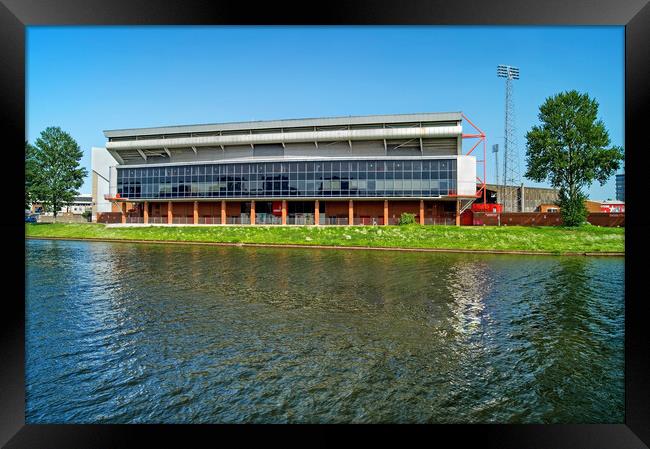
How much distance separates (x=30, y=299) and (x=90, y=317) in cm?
407

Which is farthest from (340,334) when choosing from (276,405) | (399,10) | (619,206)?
(619,206)

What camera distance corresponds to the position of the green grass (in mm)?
29672

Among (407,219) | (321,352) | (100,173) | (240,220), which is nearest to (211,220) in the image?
(240,220)

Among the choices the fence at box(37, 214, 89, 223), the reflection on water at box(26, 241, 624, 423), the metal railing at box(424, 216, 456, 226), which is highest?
the fence at box(37, 214, 89, 223)

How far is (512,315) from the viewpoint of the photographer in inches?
395

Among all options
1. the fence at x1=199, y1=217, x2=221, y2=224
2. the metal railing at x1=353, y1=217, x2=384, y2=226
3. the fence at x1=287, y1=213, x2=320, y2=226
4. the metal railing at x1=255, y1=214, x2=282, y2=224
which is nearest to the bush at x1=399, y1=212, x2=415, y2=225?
the metal railing at x1=353, y1=217, x2=384, y2=226

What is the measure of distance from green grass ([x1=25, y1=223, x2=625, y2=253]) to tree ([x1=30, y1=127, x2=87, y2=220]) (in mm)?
12762

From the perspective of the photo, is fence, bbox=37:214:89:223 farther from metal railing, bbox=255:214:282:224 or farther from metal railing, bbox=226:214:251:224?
metal railing, bbox=255:214:282:224

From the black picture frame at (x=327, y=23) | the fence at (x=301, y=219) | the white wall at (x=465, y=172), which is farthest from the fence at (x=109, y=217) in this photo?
the black picture frame at (x=327, y=23)

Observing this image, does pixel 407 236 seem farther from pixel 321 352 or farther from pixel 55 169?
pixel 55 169

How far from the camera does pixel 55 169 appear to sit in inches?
2121

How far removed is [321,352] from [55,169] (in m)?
63.5

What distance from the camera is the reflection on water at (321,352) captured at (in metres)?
4.99

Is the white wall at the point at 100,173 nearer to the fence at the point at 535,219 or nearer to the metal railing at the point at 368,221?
the metal railing at the point at 368,221
